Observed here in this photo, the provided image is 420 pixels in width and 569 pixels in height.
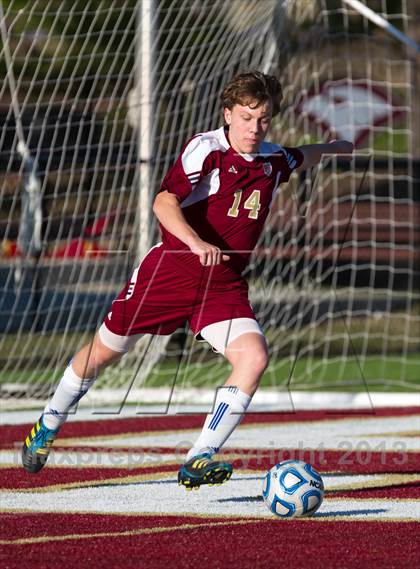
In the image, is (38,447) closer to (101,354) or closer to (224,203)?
(101,354)

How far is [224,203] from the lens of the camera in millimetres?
6070

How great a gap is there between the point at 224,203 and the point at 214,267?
0.29 m

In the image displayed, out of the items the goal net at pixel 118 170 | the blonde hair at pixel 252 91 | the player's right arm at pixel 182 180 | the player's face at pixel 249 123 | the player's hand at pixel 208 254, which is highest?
the blonde hair at pixel 252 91

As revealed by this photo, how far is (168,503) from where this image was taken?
19.3 feet

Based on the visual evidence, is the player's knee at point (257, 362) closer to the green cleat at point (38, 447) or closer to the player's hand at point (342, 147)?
the green cleat at point (38, 447)

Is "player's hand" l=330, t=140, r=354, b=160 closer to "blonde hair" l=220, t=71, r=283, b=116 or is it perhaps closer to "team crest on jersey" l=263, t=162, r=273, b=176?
"team crest on jersey" l=263, t=162, r=273, b=176

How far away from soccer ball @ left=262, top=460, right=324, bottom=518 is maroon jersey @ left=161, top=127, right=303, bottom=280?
991mm

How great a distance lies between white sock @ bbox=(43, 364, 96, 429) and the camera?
6.36 meters

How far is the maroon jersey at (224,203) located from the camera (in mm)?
6035

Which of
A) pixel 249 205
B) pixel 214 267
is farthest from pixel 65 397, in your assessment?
pixel 249 205

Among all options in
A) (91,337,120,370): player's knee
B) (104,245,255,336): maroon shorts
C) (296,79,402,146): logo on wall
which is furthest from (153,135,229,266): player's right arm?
(296,79,402,146): logo on wall

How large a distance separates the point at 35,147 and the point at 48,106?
36 centimetres

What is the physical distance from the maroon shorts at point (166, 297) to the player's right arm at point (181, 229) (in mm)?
311

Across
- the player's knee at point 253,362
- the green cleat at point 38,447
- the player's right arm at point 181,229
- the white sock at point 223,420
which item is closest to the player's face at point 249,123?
the player's right arm at point 181,229
